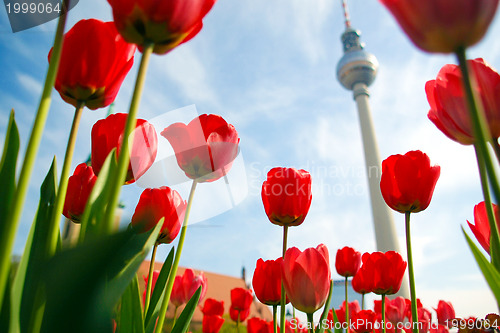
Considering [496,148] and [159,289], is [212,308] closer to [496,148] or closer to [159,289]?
[159,289]

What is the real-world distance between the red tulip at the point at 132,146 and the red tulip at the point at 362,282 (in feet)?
6.38

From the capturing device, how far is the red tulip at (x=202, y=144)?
4.34 ft

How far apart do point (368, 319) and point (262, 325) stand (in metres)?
0.82

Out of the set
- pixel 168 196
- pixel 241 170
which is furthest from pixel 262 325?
pixel 168 196

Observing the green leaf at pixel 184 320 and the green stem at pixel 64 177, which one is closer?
the green stem at pixel 64 177

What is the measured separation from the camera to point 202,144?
4.36 feet

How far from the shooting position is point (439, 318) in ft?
10.2

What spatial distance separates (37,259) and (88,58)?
1.68 ft

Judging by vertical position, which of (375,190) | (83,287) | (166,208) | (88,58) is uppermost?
(375,190)

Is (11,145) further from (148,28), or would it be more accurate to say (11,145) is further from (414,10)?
(414,10)

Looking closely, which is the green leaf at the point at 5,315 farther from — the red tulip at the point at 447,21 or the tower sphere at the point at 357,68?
the tower sphere at the point at 357,68

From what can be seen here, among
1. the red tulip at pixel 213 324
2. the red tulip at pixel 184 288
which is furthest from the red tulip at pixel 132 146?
the red tulip at pixel 213 324

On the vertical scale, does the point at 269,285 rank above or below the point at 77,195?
below

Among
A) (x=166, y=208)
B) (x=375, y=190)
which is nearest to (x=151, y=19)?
(x=166, y=208)
